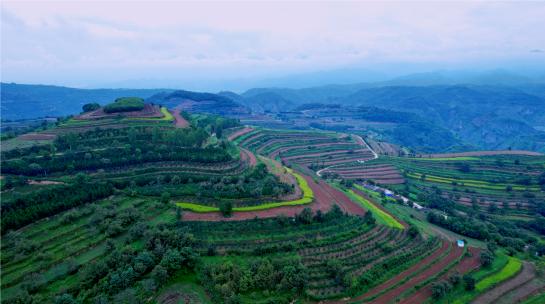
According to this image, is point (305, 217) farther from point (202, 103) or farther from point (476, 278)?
point (202, 103)

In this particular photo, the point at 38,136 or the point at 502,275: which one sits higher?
the point at 38,136

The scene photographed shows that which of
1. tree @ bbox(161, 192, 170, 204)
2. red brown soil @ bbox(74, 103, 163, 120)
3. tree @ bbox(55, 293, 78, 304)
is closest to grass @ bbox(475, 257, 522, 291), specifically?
tree @ bbox(161, 192, 170, 204)

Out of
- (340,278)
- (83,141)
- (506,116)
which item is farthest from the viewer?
(506,116)

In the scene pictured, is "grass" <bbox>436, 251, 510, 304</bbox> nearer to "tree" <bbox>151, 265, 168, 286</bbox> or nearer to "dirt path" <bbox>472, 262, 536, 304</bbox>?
"dirt path" <bbox>472, 262, 536, 304</bbox>

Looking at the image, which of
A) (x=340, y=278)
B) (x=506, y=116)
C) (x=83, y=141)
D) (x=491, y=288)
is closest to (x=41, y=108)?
(x=83, y=141)

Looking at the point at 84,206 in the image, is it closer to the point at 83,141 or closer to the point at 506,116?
the point at 83,141

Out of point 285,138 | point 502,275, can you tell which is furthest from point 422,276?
point 285,138
